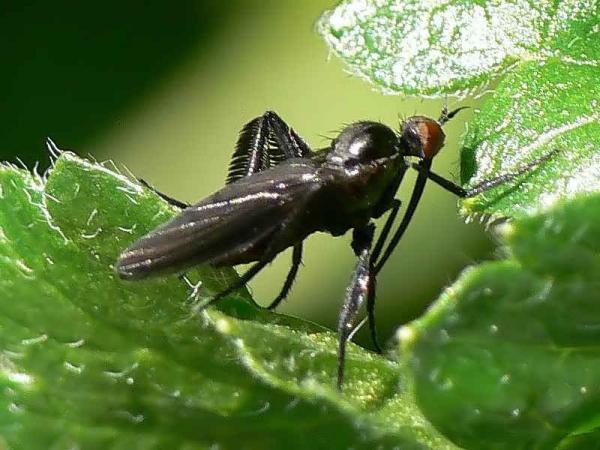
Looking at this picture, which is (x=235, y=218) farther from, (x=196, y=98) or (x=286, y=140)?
(x=196, y=98)

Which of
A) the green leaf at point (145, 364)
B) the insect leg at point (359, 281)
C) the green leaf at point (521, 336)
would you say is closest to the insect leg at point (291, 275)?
the insect leg at point (359, 281)

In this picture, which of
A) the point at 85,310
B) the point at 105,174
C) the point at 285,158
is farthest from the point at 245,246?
the point at 85,310

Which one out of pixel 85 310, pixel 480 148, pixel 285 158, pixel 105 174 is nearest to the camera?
pixel 85 310

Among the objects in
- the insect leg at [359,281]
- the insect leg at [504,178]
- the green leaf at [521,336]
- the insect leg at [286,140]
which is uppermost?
the insect leg at [286,140]

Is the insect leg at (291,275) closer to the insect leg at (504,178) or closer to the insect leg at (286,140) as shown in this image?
the insect leg at (286,140)

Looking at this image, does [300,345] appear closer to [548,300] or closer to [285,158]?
[548,300]

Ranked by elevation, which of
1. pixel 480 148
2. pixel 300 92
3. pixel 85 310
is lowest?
pixel 85 310
